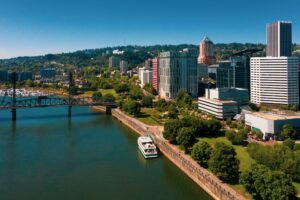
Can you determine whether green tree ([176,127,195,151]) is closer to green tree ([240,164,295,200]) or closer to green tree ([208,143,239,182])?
green tree ([208,143,239,182])

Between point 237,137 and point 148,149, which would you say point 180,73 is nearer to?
point 237,137

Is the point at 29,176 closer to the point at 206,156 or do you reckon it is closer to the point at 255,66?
the point at 206,156

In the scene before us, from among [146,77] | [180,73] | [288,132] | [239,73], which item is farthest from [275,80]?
[146,77]

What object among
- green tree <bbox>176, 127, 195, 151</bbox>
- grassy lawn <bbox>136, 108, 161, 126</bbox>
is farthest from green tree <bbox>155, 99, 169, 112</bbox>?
green tree <bbox>176, 127, 195, 151</bbox>

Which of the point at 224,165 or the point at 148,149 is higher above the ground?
the point at 224,165

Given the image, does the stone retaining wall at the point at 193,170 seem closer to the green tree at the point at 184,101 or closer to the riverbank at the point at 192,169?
the riverbank at the point at 192,169

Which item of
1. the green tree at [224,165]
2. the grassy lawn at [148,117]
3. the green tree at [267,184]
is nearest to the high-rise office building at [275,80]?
the grassy lawn at [148,117]
